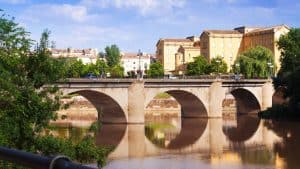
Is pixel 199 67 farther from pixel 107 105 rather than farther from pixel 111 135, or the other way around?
pixel 111 135

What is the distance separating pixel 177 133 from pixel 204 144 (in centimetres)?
816

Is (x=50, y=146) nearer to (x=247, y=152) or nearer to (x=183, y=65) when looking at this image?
(x=247, y=152)

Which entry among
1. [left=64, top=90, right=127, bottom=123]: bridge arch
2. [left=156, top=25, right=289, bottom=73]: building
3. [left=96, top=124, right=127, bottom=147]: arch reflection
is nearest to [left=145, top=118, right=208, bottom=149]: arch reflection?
[left=96, top=124, right=127, bottom=147]: arch reflection

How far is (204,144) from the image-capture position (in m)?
37.4

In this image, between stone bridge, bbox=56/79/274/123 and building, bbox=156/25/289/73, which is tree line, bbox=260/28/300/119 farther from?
building, bbox=156/25/289/73

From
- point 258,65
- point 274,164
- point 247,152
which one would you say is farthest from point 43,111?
point 258,65

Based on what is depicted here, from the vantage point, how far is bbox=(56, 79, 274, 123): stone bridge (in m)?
48.2

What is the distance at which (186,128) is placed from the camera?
49219 mm

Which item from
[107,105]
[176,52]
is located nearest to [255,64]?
[107,105]

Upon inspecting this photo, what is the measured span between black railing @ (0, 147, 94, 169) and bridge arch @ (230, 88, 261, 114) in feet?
192

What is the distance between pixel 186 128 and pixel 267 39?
3116 inches

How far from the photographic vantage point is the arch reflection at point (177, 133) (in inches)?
1522

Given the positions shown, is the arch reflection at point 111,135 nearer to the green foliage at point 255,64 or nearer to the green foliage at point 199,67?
the green foliage at point 255,64

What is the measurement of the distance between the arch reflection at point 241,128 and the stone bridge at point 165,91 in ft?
10.0
